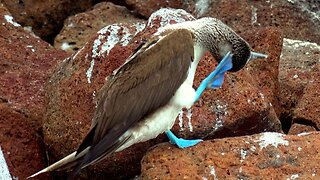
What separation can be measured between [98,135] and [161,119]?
1.61 ft

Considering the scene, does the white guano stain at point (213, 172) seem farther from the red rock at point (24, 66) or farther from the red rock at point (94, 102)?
the red rock at point (24, 66)

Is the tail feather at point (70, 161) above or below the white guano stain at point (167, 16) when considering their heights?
below

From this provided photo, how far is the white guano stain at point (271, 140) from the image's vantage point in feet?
19.9

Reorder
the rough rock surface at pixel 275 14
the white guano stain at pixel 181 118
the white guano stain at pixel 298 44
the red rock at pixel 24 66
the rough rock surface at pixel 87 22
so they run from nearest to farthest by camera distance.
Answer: the white guano stain at pixel 181 118
the red rock at pixel 24 66
the white guano stain at pixel 298 44
the rough rock surface at pixel 87 22
the rough rock surface at pixel 275 14

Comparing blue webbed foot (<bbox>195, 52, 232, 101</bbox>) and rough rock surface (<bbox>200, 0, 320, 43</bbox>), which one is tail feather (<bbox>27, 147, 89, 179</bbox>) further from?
rough rock surface (<bbox>200, 0, 320, 43</bbox>)

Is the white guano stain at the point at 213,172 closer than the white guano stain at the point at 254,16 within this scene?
Yes

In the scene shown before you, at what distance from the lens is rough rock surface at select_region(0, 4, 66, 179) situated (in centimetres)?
734

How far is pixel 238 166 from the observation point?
5.96 meters

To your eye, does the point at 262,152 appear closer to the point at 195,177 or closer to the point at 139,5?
the point at 195,177

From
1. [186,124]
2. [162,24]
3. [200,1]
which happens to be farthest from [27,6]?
[186,124]

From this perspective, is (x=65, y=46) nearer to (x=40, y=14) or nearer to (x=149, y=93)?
(x=40, y=14)

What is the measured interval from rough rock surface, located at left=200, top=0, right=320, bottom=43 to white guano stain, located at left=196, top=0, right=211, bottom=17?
1 centimetres

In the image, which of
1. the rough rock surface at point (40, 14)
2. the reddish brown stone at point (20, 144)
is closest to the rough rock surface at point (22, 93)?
the reddish brown stone at point (20, 144)

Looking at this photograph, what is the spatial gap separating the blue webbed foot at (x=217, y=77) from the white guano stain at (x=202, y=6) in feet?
11.1
